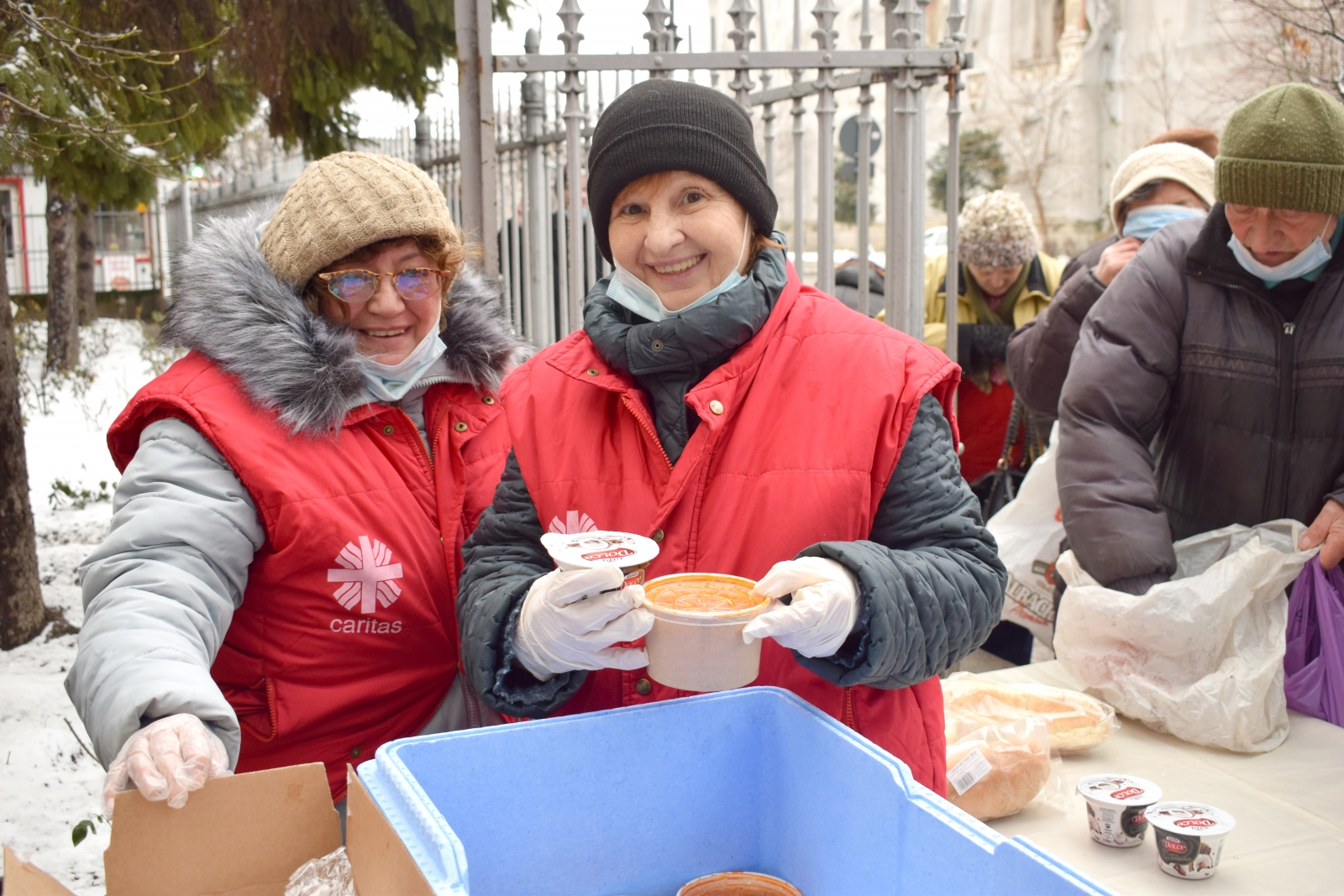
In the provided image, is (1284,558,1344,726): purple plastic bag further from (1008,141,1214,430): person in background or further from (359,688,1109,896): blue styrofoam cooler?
(359,688,1109,896): blue styrofoam cooler

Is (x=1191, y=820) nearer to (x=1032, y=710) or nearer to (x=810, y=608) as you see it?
(x=1032, y=710)

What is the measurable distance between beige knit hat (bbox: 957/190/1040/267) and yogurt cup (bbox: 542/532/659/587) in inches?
153

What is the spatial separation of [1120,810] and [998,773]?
28cm

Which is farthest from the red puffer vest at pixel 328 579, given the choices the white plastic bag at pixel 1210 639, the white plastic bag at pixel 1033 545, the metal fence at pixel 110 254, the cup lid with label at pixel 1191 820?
the metal fence at pixel 110 254

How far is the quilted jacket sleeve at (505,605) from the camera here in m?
1.74

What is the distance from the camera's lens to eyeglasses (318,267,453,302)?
222 cm

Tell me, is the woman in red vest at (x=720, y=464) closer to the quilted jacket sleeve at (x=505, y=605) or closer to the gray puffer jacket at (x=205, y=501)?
the quilted jacket sleeve at (x=505, y=605)

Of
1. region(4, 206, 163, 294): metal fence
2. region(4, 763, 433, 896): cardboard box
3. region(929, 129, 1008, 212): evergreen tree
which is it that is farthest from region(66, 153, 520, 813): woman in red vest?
region(929, 129, 1008, 212): evergreen tree

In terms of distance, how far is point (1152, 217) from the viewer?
13.1ft

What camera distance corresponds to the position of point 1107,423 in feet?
10.4

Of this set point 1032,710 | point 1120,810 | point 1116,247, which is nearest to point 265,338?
point 1120,810

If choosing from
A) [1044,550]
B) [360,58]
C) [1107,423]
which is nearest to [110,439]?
[1107,423]

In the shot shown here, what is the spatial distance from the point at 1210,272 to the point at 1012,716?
1.36 m

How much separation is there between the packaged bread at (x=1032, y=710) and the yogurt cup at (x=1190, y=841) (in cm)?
51
